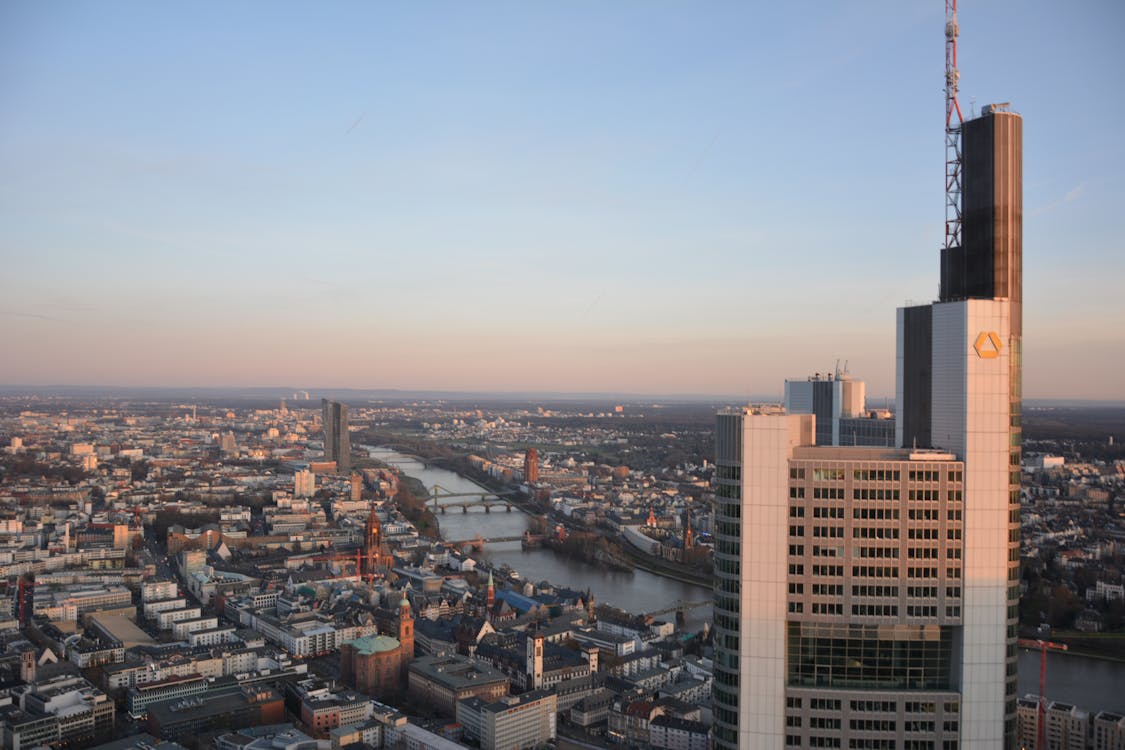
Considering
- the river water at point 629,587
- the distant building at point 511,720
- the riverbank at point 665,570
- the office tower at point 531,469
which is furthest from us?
the office tower at point 531,469

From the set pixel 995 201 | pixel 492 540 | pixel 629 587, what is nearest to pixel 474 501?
pixel 492 540

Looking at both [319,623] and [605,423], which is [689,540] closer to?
[319,623]

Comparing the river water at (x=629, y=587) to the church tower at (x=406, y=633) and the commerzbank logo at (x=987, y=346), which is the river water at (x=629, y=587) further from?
the commerzbank logo at (x=987, y=346)

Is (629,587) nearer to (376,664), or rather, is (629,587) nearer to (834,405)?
(376,664)

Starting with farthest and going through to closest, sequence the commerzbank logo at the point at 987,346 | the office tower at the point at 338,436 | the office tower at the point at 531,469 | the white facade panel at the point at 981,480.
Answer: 1. the office tower at the point at 338,436
2. the office tower at the point at 531,469
3. the commerzbank logo at the point at 987,346
4. the white facade panel at the point at 981,480

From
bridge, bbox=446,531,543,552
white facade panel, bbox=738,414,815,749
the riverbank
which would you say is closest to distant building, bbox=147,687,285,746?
white facade panel, bbox=738,414,815,749

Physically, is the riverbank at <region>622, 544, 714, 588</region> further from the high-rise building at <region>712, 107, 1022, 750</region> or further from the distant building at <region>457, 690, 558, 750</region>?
the high-rise building at <region>712, 107, 1022, 750</region>

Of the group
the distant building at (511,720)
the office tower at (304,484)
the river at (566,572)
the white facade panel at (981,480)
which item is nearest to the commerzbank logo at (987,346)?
the white facade panel at (981,480)
